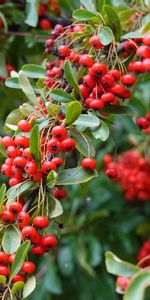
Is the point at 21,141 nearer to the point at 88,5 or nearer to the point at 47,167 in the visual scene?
the point at 47,167

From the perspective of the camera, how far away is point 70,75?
5.08 ft

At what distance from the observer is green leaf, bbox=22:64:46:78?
178 cm

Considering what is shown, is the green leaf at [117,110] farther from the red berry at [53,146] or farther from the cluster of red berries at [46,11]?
the cluster of red berries at [46,11]

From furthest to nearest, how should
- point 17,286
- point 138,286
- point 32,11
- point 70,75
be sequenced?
point 32,11 → point 70,75 → point 17,286 → point 138,286

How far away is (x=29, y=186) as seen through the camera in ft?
4.84

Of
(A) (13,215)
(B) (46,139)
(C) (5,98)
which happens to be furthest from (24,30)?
(A) (13,215)

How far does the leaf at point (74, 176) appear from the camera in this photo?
151 cm

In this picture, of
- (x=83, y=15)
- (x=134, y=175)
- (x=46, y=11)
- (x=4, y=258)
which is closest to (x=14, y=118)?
(x=83, y=15)

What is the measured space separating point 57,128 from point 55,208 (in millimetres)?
195

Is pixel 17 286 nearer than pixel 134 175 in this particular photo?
Yes

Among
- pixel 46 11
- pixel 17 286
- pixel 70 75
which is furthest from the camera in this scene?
pixel 46 11

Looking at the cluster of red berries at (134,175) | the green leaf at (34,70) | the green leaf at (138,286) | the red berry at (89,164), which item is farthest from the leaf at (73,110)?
the cluster of red berries at (134,175)

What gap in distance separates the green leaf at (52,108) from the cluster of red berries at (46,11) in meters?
1.04

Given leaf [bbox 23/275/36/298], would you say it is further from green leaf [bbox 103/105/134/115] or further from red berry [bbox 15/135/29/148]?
green leaf [bbox 103/105/134/115]
